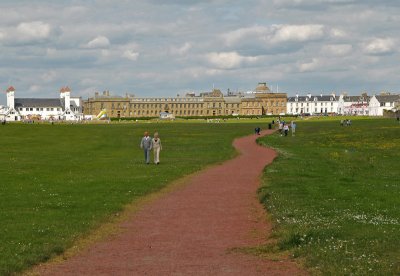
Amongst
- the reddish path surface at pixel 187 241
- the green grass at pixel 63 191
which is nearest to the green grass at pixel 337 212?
the reddish path surface at pixel 187 241

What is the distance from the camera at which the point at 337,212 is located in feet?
60.1

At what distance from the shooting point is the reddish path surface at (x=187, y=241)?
12633 mm

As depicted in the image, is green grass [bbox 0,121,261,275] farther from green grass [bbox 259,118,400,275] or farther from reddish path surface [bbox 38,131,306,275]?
green grass [bbox 259,118,400,275]

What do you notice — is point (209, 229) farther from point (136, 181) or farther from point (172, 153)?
point (172, 153)

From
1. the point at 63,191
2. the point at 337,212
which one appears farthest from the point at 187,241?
the point at 63,191

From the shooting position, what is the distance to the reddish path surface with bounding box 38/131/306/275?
1263 cm

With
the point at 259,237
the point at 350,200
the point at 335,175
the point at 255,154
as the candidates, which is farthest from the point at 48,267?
the point at 255,154

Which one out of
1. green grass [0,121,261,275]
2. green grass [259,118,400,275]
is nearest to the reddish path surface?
green grass [259,118,400,275]

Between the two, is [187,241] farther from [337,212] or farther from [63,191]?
[63,191]

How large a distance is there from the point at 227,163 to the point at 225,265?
26.1m

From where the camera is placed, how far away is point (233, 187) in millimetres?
26328

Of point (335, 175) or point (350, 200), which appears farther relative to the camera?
point (335, 175)

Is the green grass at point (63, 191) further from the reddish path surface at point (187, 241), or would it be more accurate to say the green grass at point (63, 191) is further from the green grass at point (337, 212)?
the green grass at point (337, 212)

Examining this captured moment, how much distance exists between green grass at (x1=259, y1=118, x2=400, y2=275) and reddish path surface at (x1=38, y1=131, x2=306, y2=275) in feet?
2.13
